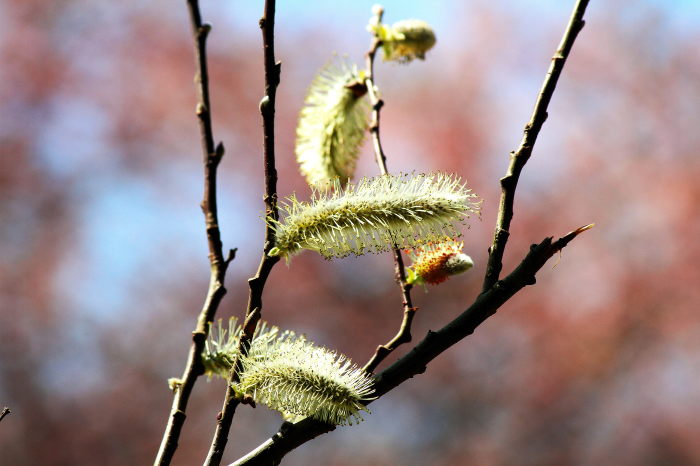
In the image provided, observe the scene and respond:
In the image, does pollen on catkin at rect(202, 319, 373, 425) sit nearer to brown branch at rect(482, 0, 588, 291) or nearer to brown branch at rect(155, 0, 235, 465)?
brown branch at rect(155, 0, 235, 465)

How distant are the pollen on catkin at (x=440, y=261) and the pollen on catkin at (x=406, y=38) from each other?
353 millimetres

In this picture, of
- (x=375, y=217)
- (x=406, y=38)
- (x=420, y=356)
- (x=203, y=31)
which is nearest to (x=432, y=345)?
(x=420, y=356)

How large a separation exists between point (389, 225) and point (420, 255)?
12 cm

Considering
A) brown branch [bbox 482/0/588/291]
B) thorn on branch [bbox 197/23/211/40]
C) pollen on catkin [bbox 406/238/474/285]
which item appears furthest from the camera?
pollen on catkin [bbox 406/238/474/285]

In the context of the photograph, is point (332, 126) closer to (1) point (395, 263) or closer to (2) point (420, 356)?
(1) point (395, 263)

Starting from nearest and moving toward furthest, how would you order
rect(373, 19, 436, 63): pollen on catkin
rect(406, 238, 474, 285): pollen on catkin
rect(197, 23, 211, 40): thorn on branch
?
rect(197, 23, 211, 40): thorn on branch
rect(406, 238, 474, 285): pollen on catkin
rect(373, 19, 436, 63): pollen on catkin

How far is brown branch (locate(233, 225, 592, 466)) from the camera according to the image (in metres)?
0.59

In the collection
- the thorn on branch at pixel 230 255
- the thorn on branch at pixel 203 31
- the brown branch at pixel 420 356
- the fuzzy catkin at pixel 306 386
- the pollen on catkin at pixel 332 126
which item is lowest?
the brown branch at pixel 420 356

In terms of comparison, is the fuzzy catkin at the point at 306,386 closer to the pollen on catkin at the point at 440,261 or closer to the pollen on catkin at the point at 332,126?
the pollen on catkin at the point at 440,261

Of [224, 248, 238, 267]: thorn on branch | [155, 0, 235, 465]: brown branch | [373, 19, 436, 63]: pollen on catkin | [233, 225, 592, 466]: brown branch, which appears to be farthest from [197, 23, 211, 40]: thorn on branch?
[373, 19, 436, 63]: pollen on catkin

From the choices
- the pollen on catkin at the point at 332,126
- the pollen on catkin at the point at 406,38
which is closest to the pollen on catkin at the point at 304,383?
the pollen on catkin at the point at 332,126

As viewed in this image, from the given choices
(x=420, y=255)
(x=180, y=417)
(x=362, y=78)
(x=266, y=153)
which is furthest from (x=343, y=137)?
(x=180, y=417)

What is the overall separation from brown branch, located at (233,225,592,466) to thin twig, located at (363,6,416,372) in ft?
0.13

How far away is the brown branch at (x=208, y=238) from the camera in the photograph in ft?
1.68
